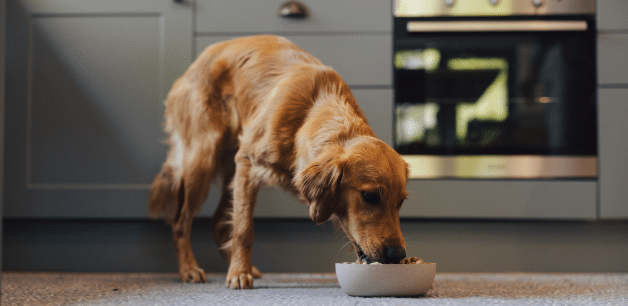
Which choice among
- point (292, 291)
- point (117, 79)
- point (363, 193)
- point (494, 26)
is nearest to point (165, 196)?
point (117, 79)

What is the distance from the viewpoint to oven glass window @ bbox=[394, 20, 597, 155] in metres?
2.42

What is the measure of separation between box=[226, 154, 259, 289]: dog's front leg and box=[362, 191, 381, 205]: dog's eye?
1.75 feet

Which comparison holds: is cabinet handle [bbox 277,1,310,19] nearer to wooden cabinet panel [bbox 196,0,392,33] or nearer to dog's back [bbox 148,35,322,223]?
wooden cabinet panel [bbox 196,0,392,33]

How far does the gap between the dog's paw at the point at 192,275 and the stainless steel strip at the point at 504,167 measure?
1.04 meters

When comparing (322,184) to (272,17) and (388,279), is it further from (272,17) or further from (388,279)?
(272,17)

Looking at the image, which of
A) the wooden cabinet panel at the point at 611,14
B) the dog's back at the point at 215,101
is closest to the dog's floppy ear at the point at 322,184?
the dog's back at the point at 215,101

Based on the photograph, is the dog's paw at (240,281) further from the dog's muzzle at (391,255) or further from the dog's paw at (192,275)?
the dog's muzzle at (391,255)

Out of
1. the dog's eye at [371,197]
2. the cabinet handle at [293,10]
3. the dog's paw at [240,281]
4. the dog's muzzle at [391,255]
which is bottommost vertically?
the dog's paw at [240,281]

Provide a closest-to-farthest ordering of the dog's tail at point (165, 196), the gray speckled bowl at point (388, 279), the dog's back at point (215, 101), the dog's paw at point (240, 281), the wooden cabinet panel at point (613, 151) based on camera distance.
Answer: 1. the gray speckled bowl at point (388, 279)
2. the dog's paw at point (240, 281)
3. the dog's back at point (215, 101)
4. the dog's tail at point (165, 196)
5. the wooden cabinet panel at point (613, 151)

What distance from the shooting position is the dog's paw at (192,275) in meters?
2.07

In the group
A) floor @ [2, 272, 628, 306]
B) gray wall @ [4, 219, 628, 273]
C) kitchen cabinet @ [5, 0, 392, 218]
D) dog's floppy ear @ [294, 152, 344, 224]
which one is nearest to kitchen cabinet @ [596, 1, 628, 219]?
gray wall @ [4, 219, 628, 273]

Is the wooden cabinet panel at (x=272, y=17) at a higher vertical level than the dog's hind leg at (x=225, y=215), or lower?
higher

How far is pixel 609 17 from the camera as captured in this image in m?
2.40

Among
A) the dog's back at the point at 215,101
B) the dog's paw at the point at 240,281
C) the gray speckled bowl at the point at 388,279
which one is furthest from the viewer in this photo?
the dog's back at the point at 215,101
